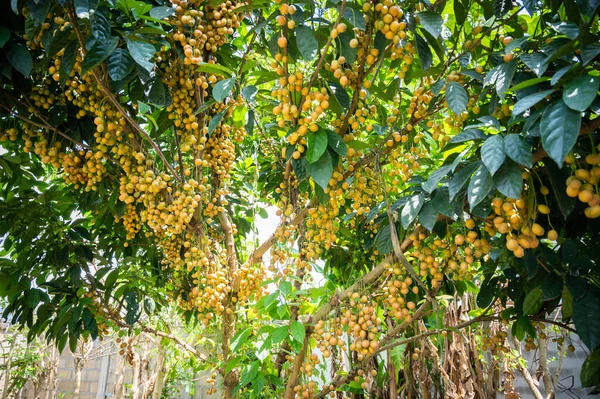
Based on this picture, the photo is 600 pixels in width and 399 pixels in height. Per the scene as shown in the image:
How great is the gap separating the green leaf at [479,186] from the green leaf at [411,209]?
0.66ft

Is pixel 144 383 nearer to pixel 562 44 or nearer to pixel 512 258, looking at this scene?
pixel 512 258

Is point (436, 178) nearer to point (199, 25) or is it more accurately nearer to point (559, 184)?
point (559, 184)

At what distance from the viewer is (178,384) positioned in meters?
6.11

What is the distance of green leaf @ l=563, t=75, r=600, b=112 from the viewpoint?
638 millimetres

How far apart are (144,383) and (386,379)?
155 inches

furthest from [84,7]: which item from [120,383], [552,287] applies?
[120,383]

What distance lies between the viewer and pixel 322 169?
99 centimetres

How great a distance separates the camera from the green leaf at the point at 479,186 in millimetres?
784

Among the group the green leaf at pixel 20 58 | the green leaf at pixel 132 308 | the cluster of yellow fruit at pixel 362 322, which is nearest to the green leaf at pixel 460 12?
the cluster of yellow fruit at pixel 362 322

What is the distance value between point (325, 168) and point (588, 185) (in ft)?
1.60

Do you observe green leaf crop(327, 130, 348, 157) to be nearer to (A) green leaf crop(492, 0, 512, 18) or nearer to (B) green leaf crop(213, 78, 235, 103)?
(B) green leaf crop(213, 78, 235, 103)

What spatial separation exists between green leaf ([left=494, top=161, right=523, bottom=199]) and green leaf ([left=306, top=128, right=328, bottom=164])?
0.35 metres

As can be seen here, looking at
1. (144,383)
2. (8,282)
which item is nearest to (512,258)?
(8,282)

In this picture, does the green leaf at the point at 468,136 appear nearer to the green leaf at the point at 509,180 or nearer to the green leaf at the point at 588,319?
the green leaf at the point at 509,180
